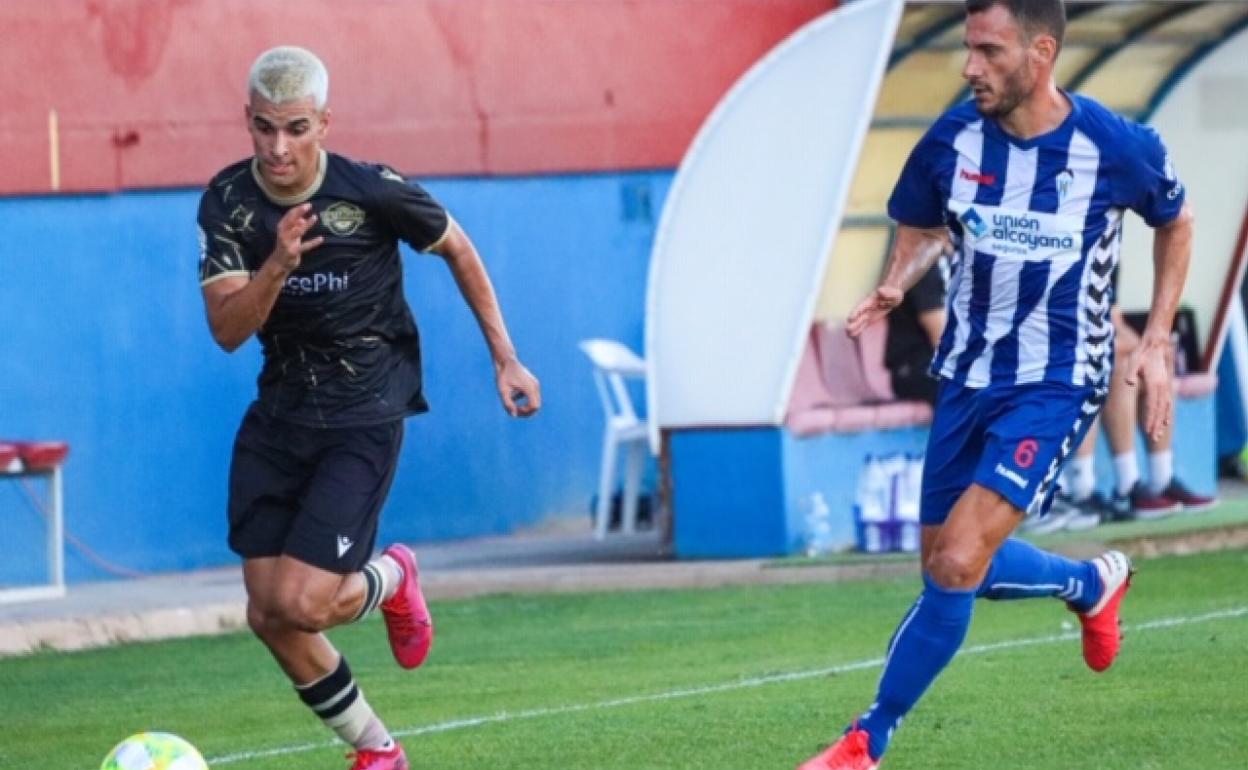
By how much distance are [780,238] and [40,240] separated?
163 inches

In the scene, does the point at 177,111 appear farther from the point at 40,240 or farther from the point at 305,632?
the point at 305,632

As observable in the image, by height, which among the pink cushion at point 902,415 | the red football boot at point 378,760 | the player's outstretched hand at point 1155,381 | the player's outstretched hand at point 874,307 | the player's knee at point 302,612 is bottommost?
the red football boot at point 378,760

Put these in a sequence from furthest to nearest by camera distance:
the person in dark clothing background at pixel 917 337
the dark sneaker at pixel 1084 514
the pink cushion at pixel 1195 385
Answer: the pink cushion at pixel 1195 385 → the dark sneaker at pixel 1084 514 → the person in dark clothing background at pixel 917 337

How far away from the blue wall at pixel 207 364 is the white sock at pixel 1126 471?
11.4 ft

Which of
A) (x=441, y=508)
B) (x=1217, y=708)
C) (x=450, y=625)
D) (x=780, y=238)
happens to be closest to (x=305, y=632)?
(x=1217, y=708)

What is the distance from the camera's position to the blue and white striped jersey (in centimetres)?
815

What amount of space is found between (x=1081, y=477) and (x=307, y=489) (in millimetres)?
9159

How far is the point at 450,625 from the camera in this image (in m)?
13.5

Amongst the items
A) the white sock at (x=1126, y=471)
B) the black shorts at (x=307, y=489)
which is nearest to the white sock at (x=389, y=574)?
the black shorts at (x=307, y=489)

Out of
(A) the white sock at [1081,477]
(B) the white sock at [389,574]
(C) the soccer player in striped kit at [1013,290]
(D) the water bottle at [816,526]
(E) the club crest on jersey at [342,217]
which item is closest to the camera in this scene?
(C) the soccer player in striped kit at [1013,290]

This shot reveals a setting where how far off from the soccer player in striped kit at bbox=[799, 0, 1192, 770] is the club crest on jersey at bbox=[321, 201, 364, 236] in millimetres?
1528

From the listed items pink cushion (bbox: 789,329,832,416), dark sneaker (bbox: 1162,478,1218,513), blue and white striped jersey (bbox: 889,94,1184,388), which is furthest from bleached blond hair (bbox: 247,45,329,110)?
dark sneaker (bbox: 1162,478,1218,513)

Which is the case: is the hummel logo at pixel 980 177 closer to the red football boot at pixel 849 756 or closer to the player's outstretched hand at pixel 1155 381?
the player's outstretched hand at pixel 1155 381

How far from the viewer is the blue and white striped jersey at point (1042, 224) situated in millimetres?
8148
